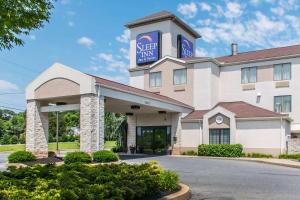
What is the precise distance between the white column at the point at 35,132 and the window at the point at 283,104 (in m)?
19.6

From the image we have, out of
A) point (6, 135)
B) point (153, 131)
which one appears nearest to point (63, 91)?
point (153, 131)

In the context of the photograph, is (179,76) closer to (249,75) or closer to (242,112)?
(249,75)

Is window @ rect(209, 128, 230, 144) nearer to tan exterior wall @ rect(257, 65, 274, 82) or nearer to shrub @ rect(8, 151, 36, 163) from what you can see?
tan exterior wall @ rect(257, 65, 274, 82)

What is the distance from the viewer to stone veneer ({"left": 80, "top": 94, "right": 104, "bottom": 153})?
22.3 meters

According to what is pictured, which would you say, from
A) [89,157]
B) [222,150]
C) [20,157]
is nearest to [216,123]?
[222,150]

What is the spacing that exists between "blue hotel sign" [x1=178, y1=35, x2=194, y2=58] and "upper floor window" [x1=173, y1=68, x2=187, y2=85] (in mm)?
8141

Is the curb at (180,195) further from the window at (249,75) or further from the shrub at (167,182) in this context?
the window at (249,75)

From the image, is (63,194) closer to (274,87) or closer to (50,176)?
(50,176)

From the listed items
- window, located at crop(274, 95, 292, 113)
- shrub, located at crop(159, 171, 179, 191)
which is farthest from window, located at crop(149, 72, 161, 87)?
shrub, located at crop(159, 171, 179, 191)

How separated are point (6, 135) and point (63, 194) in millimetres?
74536

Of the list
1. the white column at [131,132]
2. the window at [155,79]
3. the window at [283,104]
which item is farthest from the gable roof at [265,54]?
the white column at [131,132]

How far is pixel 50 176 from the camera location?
336 inches

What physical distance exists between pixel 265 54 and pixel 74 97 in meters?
18.7

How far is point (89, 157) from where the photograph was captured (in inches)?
820
